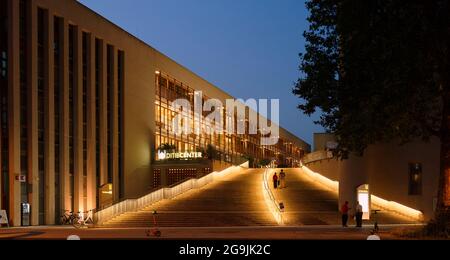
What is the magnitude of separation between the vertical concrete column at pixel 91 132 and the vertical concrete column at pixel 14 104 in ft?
33.1

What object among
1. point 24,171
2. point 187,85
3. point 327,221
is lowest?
point 327,221

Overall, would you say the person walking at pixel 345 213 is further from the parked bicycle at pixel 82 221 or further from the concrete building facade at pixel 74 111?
the concrete building facade at pixel 74 111

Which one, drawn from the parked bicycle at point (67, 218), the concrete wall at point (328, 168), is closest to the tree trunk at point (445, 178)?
the concrete wall at point (328, 168)

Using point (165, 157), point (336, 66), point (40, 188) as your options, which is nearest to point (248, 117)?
point (165, 157)

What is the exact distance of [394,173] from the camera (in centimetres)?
4116

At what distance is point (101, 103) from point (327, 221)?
1018 inches

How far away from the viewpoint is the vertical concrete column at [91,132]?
165 feet

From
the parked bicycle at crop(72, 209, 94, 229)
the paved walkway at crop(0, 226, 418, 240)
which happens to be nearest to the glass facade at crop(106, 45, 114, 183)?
the parked bicycle at crop(72, 209, 94, 229)

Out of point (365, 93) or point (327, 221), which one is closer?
point (365, 93)

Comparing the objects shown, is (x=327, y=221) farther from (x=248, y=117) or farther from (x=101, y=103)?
(x=248, y=117)

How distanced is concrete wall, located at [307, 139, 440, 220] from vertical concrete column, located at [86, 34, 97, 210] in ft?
67.9

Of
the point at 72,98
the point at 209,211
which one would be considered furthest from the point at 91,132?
the point at 209,211
